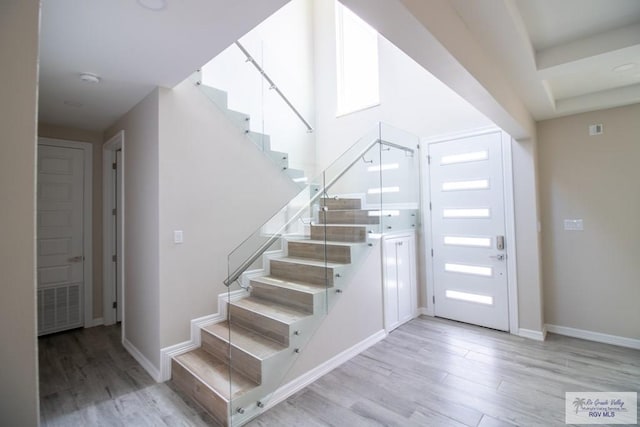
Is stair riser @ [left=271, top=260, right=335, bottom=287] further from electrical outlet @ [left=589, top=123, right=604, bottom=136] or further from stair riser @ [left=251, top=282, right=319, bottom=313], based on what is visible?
electrical outlet @ [left=589, top=123, right=604, bottom=136]

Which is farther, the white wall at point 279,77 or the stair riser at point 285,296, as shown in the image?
the white wall at point 279,77

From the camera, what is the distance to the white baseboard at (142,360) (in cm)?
279

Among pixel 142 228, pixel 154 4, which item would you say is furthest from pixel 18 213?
pixel 142 228

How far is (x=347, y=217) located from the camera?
10.9ft

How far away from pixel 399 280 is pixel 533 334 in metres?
1.67

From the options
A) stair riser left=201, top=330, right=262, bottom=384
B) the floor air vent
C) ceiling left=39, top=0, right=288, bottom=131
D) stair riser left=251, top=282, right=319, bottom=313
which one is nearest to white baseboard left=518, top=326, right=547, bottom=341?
stair riser left=251, top=282, right=319, bottom=313

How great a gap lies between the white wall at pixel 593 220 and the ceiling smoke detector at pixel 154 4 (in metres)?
4.34

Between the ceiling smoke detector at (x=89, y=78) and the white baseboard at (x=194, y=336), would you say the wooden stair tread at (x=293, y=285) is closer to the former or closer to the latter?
the white baseboard at (x=194, y=336)

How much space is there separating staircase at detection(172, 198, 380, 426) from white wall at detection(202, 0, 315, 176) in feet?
5.96

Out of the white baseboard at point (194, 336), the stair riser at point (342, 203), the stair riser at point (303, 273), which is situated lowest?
the white baseboard at point (194, 336)

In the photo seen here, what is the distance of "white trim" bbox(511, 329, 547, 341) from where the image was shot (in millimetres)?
3482

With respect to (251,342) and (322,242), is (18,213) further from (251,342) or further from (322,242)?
(322,242)

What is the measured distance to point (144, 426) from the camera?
215cm

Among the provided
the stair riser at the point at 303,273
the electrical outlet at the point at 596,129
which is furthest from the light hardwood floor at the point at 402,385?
the electrical outlet at the point at 596,129
